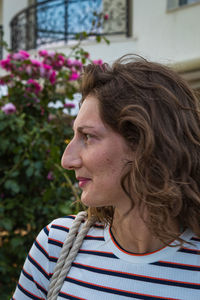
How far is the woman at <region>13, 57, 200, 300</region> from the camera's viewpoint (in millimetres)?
1110

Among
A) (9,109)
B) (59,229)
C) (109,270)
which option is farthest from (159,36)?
(109,270)

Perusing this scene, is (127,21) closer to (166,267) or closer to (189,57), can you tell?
(189,57)

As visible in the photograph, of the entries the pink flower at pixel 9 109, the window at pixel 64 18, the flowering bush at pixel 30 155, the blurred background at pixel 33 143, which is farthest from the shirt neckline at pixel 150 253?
the window at pixel 64 18

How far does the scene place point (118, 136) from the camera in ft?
3.69

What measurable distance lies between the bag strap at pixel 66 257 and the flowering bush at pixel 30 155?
102cm

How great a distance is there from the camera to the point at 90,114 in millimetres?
1147

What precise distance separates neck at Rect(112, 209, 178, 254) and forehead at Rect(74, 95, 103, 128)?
0.28 meters

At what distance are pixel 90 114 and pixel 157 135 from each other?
7.5 inches

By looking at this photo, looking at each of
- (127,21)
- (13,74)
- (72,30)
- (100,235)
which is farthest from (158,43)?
(100,235)

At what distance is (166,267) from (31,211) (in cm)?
158

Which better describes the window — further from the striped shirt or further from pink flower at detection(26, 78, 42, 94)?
the striped shirt

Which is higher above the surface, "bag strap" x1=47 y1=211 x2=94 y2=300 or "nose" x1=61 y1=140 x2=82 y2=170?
"nose" x1=61 y1=140 x2=82 y2=170

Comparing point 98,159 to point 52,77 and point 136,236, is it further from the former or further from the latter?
point 52,77

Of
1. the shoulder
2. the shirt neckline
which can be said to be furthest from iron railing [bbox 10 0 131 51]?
the shirt neckline
